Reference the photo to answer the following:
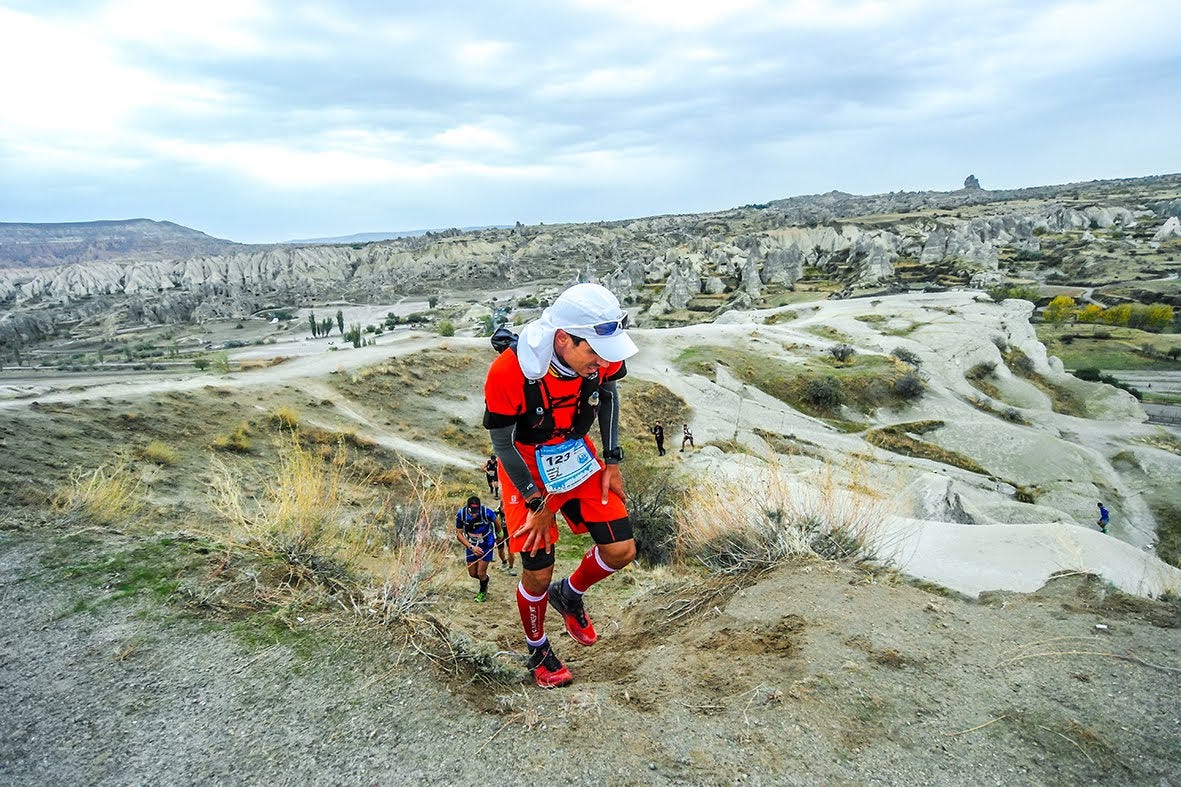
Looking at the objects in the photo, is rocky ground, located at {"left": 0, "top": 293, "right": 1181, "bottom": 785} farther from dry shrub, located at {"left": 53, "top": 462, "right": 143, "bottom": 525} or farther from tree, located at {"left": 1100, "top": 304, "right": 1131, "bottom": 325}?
tree, located at {"left": 1100, "top": 304, "right": 1131, "bottom": 325}

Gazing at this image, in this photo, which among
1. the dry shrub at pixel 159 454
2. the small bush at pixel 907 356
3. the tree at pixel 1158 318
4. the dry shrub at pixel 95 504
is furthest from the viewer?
the tree at pixel 1158 318

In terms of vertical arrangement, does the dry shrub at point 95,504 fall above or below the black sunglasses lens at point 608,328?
below

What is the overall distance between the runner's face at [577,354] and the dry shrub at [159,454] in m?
10.8

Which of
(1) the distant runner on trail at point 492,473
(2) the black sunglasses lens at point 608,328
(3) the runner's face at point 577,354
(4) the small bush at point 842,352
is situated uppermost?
(2) the black sunglasses lens at point 608,328

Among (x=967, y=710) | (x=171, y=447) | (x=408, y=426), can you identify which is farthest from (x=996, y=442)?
(x=171, y=447)

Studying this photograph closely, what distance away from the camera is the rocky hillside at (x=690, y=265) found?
223 ft

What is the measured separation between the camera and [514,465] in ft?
10.9

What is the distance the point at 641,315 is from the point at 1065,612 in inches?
2269

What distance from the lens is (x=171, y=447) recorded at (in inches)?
473

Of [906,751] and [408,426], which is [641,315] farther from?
[906,751]

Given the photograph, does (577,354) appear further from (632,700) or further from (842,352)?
(842,352)

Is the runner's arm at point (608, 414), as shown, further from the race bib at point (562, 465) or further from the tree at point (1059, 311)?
the tree at point (1059, 311)

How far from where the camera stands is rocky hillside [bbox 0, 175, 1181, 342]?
67.9m

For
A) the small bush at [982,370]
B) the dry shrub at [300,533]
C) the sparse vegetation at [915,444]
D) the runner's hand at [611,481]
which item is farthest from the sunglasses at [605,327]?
the small bush at [982,370]
